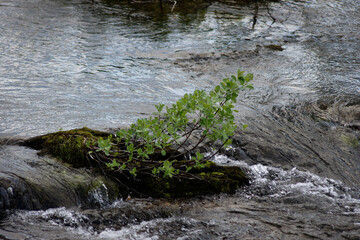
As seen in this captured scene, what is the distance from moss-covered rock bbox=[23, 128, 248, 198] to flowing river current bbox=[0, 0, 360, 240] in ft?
0.58

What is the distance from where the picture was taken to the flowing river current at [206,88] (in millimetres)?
4422

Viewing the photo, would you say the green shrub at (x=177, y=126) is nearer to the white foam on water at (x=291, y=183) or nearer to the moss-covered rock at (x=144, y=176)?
the moss-covered rock at (x=144, y=176)

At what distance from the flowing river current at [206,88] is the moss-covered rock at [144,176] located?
0.18 meters

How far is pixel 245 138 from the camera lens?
6672 mm

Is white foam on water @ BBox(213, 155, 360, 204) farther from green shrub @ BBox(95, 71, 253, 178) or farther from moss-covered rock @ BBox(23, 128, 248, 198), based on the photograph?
green shrub @ BBox(95, 71, 253, 178)

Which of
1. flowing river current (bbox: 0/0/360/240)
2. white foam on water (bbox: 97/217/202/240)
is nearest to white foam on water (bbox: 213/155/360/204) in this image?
flowing river current (bbox: 0/0/360/240)

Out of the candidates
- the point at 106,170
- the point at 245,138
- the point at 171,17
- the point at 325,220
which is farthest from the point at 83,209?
the point at 171,17

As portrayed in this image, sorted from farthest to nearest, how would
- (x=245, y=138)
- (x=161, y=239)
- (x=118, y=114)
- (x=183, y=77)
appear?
(x=183, y=77) < (x=118, y=114) < (x=245, y=138) < (x=161, y=239)

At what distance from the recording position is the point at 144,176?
16.4 ft

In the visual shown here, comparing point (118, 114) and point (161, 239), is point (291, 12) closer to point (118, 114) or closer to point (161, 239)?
point (118, 114)

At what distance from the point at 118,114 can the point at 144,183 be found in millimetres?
2707

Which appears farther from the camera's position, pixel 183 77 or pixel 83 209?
pixel 183 77

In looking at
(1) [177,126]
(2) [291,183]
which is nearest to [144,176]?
(1) [177,126]

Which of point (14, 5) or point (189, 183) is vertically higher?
point (14, 5)
